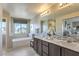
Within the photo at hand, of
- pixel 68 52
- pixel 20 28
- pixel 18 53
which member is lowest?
pixel 18 53

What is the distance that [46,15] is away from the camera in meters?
2.83

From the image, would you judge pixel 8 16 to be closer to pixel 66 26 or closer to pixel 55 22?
pixel 55 22

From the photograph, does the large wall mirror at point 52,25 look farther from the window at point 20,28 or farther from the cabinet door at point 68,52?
the cabinet door at point 68,52

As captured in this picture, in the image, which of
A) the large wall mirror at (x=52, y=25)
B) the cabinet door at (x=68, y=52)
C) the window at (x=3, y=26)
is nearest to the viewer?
the cabinet door at (x=68, y=52)

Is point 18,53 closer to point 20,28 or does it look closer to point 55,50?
point 20,28

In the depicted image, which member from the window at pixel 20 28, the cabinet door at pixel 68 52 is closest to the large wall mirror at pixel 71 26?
the cabinet door at pixel 68 52

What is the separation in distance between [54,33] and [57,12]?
1.95ft

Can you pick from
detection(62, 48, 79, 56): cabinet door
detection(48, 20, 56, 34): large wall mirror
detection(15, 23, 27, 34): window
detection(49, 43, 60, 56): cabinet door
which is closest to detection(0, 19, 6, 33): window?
detection(15, 23, 27, 34): window

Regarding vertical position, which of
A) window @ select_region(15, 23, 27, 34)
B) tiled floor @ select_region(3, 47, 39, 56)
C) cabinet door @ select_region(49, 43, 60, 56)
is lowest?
tiled floor @ select_region(3, 47, 39, 56)

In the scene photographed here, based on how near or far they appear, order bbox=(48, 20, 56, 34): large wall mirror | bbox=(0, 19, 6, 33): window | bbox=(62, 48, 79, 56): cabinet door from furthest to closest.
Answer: bbox=(48, 20, 56, 34): large wall mirror < bbox=(0, 19, 6, 33): window < bbox=(62, 48, 79, 56): cabinet door

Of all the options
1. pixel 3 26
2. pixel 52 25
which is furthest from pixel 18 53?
pixel 52 25

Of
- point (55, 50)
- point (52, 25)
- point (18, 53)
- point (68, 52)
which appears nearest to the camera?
point (68, 52)

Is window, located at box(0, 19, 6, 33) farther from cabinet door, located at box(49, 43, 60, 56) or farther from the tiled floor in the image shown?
cabinet door, located at box(49, 43, 60, 56)

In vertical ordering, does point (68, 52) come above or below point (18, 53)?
above
